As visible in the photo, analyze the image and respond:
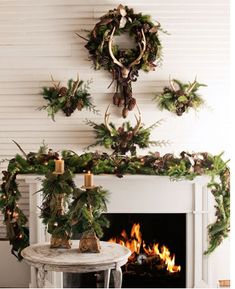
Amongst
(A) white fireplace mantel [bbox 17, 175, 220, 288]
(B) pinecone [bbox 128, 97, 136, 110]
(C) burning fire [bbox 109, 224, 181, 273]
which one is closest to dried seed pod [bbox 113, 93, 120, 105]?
(B) pinecone [bbox 128, 97, 136, 110]

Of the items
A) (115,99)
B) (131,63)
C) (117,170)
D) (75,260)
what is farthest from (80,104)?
(75,260)

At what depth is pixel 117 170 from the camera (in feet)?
14.8

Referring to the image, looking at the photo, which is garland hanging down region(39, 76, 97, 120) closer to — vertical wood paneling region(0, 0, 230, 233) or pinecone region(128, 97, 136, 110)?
vertical wood paneling region(0, 0, 230, 233)

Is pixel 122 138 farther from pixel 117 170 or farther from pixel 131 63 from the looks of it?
pixel 131 63

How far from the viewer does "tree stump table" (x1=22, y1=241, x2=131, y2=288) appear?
2.93 meters

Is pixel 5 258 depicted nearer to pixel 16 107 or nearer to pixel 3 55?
pixel 16 107

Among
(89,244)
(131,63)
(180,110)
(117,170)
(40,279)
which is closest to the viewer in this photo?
(89,244)

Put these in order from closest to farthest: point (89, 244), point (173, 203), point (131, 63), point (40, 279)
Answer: point (89, 244) → point (40, 279) → point (173, 203) → point (131, 63)

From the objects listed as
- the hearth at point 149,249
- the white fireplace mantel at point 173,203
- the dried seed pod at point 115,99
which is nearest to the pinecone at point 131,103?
the dried seed pod at point 115,99

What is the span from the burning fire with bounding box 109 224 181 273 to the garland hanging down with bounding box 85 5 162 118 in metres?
1.12

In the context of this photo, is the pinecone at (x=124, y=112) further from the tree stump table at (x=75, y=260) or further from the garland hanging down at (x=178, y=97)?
the tree stump table at (x=75, y=260)

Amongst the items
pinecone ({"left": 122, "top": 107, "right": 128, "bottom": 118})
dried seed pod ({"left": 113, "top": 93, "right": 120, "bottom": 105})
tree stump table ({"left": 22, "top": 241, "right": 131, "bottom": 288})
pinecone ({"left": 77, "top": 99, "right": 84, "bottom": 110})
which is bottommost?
tree stump table ({"left": 22, "top": 241, "right": 131, "bottom": 288})

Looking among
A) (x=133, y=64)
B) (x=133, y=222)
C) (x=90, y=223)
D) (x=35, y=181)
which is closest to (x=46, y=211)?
(x=90, y=223)

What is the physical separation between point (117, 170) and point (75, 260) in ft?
5.33
